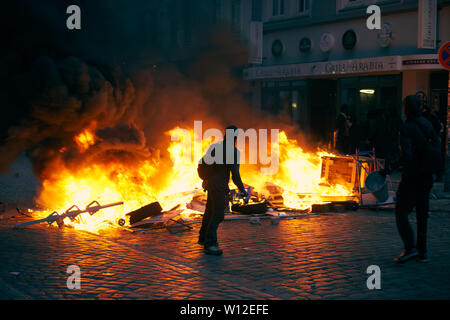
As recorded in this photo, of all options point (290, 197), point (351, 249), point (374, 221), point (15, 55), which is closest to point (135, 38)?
point (15, 55)

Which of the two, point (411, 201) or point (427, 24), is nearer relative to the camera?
point (411, 201)

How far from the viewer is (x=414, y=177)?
6.18 meters

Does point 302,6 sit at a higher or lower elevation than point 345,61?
higher

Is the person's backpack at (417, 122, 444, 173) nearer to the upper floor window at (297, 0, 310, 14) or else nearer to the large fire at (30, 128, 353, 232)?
the large fire at (30, 128, 353, 232)

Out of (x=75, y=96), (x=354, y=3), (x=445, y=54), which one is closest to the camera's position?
(x=75, y=96)

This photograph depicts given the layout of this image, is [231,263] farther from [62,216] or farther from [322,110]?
[322,110]

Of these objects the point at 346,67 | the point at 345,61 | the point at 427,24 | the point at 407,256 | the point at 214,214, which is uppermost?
the point at 427,24

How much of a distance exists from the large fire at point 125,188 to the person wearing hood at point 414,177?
4.06 metres

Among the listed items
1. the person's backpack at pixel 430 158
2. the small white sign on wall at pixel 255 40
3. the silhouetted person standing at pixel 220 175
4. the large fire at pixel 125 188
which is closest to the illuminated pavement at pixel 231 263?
the silhouetted person standing at pixel 220 175

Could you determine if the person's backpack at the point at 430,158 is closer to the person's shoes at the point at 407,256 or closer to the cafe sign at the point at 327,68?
the person's shoes at the point at 407,256

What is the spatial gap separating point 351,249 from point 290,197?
4104 mm

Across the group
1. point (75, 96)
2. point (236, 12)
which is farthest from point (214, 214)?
point (236, 12)

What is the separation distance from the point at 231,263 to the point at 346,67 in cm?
1233
